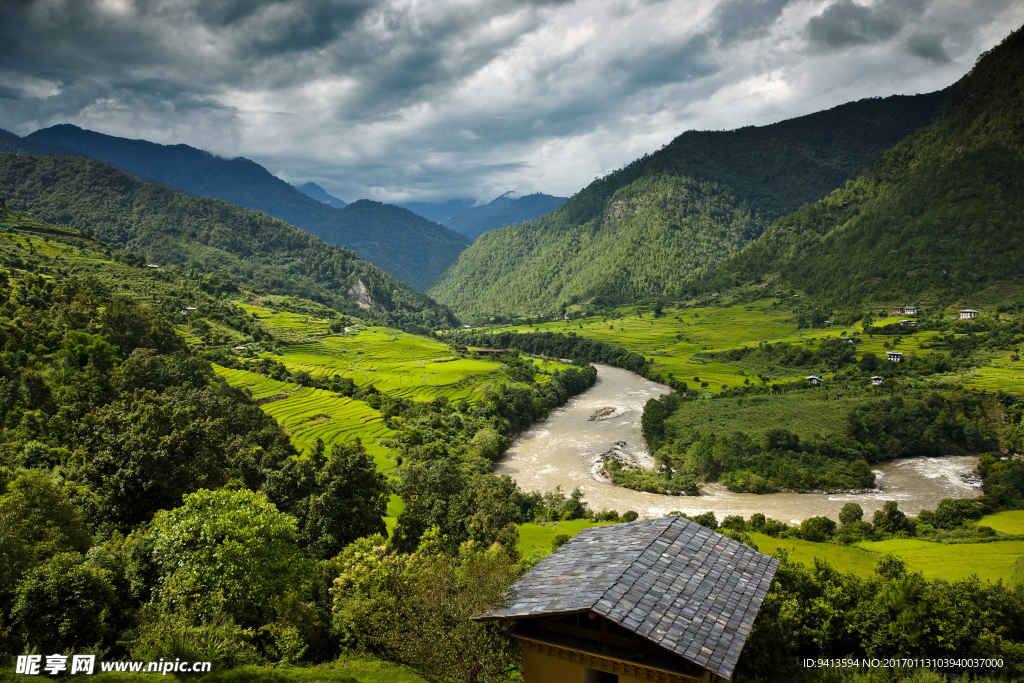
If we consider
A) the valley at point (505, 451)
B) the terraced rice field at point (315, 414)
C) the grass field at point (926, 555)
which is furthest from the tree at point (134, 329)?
the grass field at point (926, 555)

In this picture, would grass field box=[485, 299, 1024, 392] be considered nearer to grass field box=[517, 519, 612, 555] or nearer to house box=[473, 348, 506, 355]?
house box=[473, 348, 506, 355]

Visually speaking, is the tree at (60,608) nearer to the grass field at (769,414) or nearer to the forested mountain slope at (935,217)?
the grass field at (769,414)

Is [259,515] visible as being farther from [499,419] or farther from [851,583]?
[499,419]

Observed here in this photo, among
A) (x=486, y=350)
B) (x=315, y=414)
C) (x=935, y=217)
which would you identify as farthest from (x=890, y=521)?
(x=935, y=217)

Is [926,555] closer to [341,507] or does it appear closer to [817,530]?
[817,530]

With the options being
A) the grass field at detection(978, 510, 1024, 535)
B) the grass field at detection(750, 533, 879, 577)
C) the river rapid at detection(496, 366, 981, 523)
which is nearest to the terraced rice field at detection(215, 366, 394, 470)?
the river rapid at detection(496, 366, 981, 523)

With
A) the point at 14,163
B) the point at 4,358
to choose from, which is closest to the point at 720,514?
the point at 4,358
